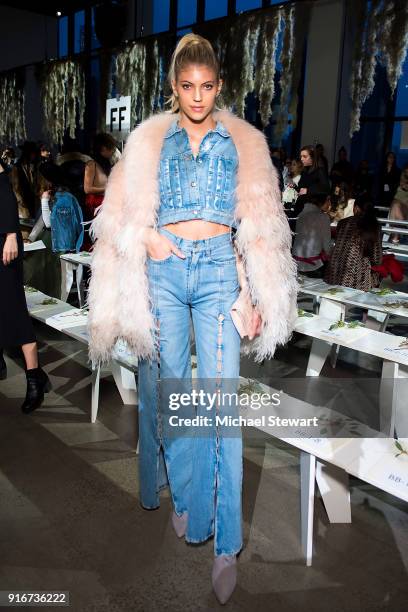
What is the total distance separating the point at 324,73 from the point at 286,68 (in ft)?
2.08

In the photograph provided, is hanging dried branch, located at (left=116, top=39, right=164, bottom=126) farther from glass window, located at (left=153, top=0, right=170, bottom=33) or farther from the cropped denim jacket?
the cropped denim jacket

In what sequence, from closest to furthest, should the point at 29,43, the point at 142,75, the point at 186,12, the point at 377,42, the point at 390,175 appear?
the point at 377,42
the point at 390,175
the point at 186,12
the point at 142,75
the point at 29,43

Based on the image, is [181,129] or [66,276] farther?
[66,276]

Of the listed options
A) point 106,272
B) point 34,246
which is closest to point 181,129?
point 106,272

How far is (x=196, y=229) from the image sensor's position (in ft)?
5.11

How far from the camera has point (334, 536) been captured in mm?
1944

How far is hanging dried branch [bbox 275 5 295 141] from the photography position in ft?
29.3

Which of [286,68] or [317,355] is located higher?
[286,68]

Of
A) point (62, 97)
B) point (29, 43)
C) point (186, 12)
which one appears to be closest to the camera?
point (186, 12)

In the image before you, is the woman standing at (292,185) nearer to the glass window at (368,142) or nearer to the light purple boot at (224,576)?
the glass window at (368,142)

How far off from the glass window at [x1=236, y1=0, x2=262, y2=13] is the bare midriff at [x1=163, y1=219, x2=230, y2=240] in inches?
378

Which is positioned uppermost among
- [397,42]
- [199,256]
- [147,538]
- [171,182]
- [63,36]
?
[63,36]

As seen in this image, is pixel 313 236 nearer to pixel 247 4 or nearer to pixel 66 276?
pixel 66 276

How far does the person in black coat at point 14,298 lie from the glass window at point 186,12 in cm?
972
